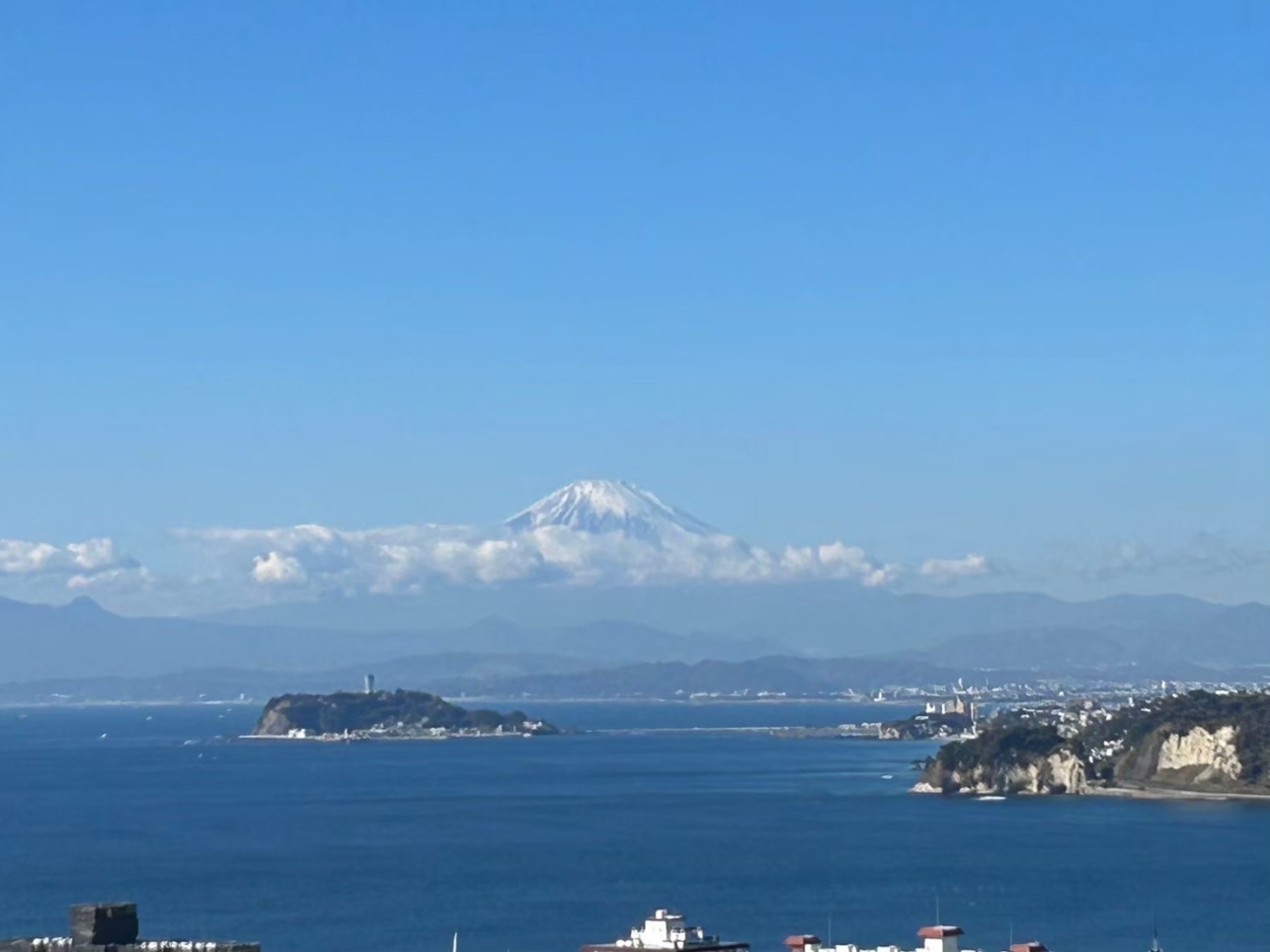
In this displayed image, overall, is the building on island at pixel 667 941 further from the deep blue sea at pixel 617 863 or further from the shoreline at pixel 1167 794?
the shoreline at pixel 1167 794

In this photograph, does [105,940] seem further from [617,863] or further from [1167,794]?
[1167,794]

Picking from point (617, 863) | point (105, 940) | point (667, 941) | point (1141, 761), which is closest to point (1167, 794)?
point (1141, 761)

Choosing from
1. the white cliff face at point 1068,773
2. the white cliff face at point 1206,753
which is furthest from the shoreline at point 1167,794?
the white cliff face at point 1206,753

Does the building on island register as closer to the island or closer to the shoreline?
the shoreline

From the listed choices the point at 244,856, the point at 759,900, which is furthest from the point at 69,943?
the point at 244,856

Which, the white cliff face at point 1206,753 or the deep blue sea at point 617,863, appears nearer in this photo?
the deep blue sea at point 617,863
